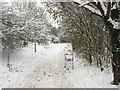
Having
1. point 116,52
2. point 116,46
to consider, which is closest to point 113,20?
point 116,46

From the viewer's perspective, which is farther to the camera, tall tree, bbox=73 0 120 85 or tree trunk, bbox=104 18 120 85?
tree trunk, bbox=104 18 120 85

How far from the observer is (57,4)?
800cm

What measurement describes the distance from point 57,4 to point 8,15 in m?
4.33

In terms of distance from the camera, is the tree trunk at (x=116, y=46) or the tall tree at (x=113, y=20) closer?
the tall tree at (x=113, y=20)

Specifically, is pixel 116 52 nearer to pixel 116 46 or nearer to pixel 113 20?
pixel 116 46

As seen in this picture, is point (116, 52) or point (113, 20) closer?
point (113, 20)

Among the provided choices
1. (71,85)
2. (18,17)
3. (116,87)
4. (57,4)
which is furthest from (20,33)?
(116,87)

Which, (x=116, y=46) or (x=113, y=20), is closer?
(x=113, y=20)

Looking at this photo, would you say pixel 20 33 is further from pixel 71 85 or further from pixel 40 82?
pixel 71 85

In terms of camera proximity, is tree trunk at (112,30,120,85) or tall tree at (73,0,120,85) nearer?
tall tree at (73,0,120,85)

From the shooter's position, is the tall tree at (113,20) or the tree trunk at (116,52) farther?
the tree trunk at (116,52)

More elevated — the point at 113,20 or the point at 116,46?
the point at 113,20

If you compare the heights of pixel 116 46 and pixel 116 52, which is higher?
pixel 116 46

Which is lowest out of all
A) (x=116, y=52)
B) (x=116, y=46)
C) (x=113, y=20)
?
(x=116, y=52)
